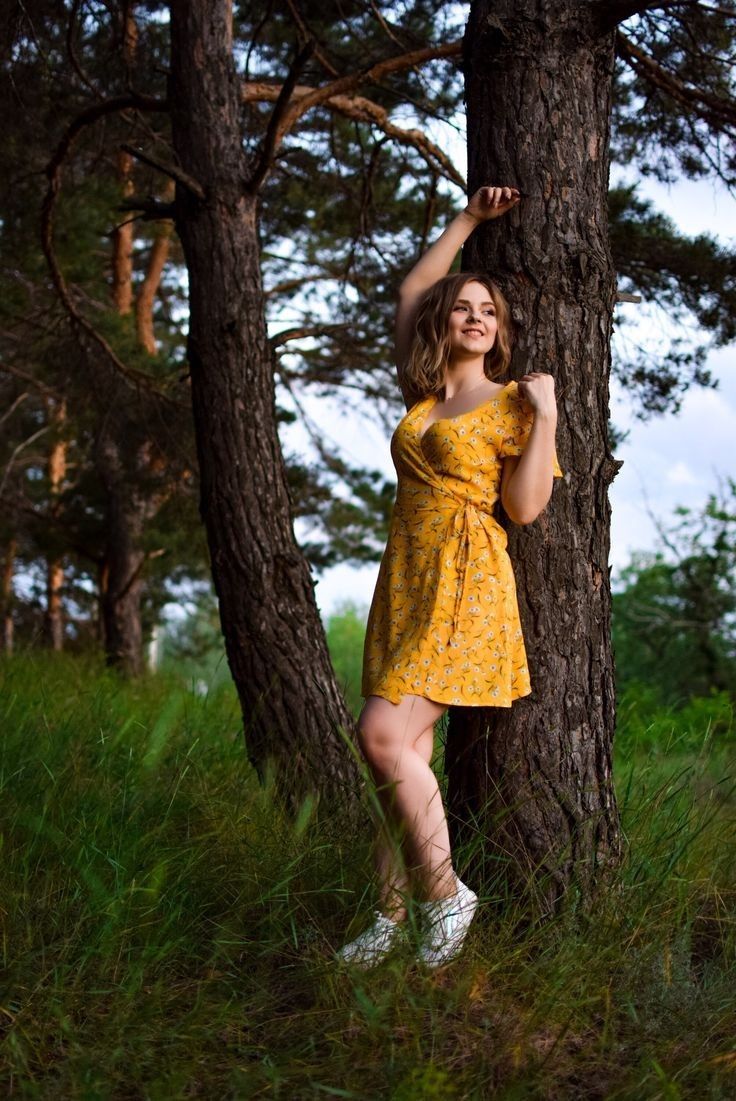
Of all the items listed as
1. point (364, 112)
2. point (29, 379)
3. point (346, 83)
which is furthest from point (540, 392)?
point (29, 379)

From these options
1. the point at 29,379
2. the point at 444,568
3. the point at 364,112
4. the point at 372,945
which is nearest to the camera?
the point at 372,945

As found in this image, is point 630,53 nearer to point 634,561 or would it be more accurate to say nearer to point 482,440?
point 482,440

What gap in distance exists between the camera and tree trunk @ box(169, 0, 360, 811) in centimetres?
489

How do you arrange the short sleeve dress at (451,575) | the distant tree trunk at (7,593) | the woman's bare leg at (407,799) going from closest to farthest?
the woman's bare leg at (407,799), the short sleeve dress at (451,575), the distant tree trunk at (7,593)

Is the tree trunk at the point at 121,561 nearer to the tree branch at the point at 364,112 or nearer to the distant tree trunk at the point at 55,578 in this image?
the distant tree trunk at the point at 55,578

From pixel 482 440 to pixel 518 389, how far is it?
0.18m

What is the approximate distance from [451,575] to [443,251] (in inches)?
40.7

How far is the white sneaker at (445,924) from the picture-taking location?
2805 mm

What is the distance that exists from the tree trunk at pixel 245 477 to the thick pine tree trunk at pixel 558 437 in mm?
1537

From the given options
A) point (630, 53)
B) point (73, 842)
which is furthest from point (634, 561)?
point (73, 842)

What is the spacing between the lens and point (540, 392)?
10.4 feet

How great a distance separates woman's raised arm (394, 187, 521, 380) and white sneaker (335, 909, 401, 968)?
5.18ft

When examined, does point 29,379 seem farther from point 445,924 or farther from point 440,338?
point 445,924

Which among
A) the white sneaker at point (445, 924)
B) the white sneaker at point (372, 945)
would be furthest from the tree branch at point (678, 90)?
the white sneaker at point (372, 945)
